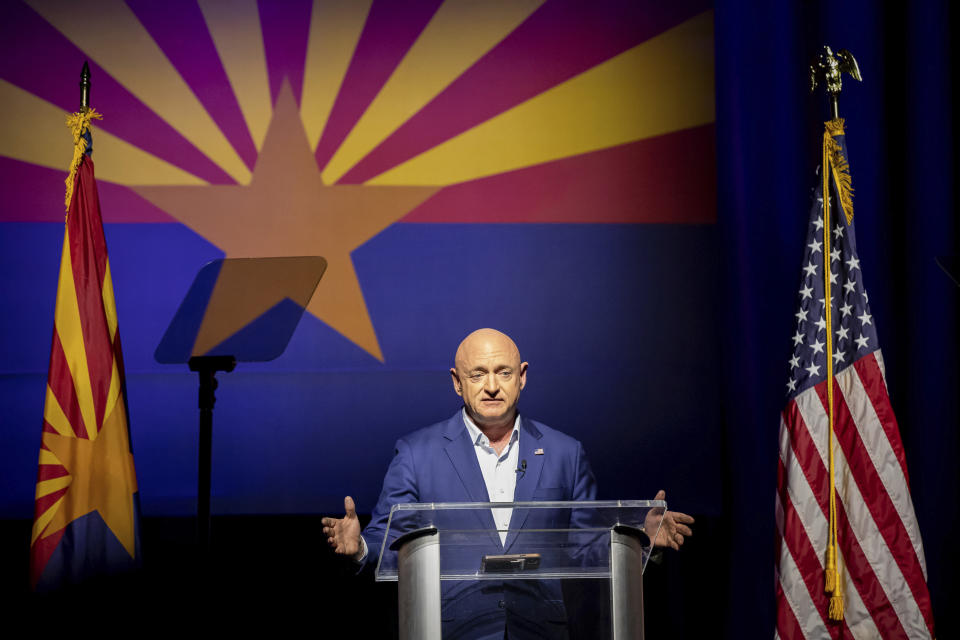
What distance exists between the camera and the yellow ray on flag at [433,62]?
3.90m

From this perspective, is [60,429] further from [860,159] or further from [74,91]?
[860,159]

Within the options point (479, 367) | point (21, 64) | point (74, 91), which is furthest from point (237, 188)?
point (479, 367)

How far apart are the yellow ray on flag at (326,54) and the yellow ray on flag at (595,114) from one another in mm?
352

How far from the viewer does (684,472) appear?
145 inches

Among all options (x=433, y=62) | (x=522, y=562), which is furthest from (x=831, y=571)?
(x=433, y=62)

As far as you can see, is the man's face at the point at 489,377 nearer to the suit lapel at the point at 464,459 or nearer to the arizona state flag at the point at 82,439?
the suit lapel at the point at 464,459

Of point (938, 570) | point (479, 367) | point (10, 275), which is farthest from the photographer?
point (10, 275)

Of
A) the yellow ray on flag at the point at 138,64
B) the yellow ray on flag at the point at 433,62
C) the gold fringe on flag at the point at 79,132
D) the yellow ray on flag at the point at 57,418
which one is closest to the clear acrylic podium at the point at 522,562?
the yellow ray on flag at the point at 57,418

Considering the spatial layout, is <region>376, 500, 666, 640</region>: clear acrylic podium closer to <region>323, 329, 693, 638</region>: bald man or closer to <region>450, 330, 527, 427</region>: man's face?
<region>323, 329, 693, 638</region>: bald man

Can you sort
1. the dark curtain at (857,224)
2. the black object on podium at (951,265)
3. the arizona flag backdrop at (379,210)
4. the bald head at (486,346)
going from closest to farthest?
the black object on podium at (951,265) → the bald head at (486,346) → the dark curtain at (857,224) → the arizona flag backdrop at (379,210)

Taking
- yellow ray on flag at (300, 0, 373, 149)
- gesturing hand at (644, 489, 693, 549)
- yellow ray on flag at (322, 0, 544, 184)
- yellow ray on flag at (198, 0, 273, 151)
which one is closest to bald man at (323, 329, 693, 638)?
gesturing hand at (644, 489, 693, 549)

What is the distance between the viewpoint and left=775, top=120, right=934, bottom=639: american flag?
3014mm

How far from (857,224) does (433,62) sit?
180cm

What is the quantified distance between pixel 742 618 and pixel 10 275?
10.3 feet
